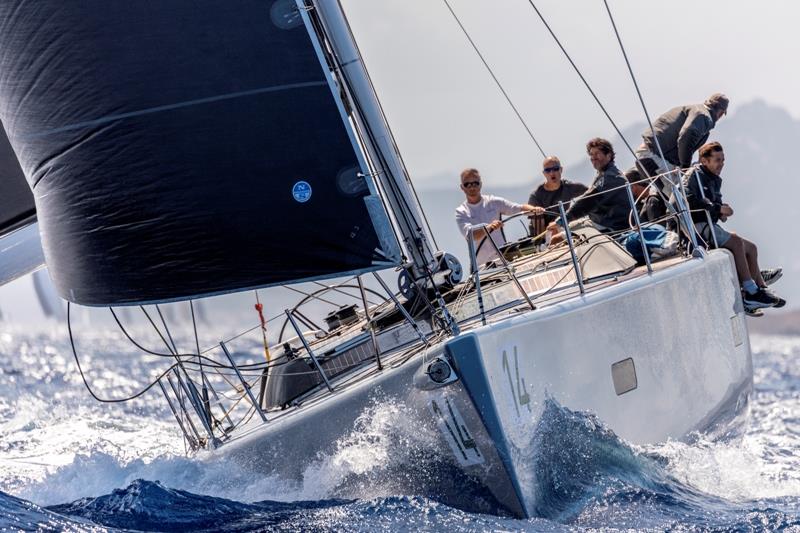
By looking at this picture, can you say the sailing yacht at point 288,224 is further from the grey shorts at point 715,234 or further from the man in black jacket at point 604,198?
the grey shorts at point 715,234

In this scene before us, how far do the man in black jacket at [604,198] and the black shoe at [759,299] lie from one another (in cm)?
92

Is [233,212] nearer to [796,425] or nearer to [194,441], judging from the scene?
[194,441]

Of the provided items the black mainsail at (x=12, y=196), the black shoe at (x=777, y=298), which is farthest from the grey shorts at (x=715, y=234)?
the black mainsail at (x=12, y=196)

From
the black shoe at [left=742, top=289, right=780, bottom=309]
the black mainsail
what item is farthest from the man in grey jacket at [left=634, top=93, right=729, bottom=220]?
the black mainsail

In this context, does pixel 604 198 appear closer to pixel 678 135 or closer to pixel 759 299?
pixel 678 135

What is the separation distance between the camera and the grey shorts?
7137mm

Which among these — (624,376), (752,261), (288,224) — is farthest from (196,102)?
(752,261)

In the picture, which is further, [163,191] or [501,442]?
[163,191]

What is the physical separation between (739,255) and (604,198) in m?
0.94

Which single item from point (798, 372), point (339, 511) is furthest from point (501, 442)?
point (798, 372)

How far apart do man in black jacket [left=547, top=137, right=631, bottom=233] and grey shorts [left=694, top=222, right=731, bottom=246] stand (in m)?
0.49

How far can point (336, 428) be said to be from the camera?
5090 mm

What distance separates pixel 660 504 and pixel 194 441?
8.60ft

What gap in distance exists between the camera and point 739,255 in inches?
283
